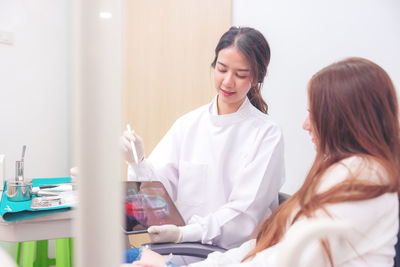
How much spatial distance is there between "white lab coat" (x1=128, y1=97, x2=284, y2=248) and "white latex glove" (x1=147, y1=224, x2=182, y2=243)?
32 millimetres

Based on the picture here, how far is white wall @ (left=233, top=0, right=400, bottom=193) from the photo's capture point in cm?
166

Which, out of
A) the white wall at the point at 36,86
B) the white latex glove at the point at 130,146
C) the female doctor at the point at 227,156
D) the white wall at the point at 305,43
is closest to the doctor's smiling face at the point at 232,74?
the female doctor at the point at 227,156

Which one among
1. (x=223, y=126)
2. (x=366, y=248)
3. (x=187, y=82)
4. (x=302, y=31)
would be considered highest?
(x=302, y=31)

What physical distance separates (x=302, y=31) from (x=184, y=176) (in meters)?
1.10

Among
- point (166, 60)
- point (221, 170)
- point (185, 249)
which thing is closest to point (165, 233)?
point (185, 249)

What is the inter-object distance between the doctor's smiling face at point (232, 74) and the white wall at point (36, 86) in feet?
5.47

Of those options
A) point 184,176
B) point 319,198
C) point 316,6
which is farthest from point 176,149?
point 316,6

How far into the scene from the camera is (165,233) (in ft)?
3.79

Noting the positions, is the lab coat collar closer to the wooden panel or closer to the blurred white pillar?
the wooden panel

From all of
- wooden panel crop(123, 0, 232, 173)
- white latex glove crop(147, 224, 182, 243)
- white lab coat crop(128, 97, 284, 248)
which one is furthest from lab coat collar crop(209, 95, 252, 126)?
wooden panel crop(123, 0, 232, 173)

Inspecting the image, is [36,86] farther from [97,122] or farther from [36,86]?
[97,122]

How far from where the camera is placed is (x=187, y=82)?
8.66 feet

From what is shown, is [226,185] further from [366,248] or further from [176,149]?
[366,248]

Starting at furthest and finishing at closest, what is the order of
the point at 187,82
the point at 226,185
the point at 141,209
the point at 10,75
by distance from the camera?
the point at 187,82 < the point at 10,75 < the point at 226,185 < the point at 141,209
